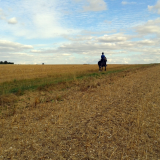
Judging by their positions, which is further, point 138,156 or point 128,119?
point 128,119

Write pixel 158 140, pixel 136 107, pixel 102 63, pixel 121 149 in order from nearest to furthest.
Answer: pixel 121 149 → pixel 158 140 → pixel 136 107 → pixel 102 63

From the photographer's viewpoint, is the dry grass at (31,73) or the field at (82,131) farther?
the dry grass at (31,73)

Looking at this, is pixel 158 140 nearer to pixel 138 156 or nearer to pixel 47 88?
pixel 138 156

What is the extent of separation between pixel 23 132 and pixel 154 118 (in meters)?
4.06

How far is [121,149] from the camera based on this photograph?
379cm

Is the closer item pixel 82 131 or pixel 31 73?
pixel 82 131

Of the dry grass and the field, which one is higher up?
the dry grass

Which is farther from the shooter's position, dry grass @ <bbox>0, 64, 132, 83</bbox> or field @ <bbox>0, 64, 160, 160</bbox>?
dry grass @ <bbox>0, 64, 132, 83</bbox>

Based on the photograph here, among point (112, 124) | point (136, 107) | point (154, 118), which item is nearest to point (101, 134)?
point (112, 124)

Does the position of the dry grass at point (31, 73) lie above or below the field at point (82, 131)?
above

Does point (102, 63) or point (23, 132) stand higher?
point (102, 63)

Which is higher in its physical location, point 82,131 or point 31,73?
point 31,73

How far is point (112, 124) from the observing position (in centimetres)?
510

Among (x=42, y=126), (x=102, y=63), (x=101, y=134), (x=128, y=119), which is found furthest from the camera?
(x=102, y=63)
